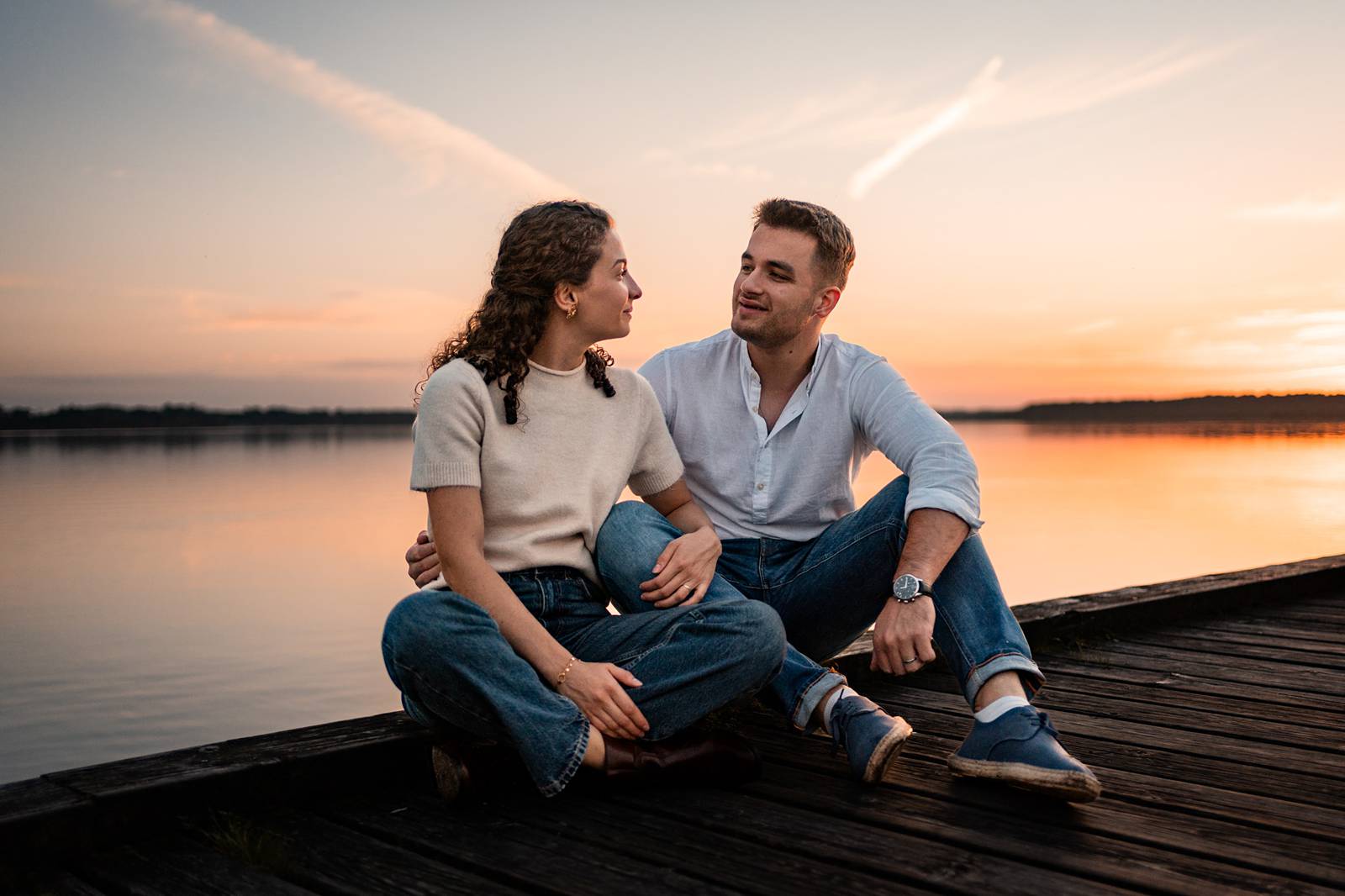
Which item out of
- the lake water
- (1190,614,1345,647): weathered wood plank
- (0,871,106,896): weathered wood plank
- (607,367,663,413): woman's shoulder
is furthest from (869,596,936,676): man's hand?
the lake water

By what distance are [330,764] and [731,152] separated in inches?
427

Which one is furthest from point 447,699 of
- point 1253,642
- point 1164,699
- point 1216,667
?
point 1253,642

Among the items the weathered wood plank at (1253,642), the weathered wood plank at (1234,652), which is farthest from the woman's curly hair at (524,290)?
the weathered wood plank at (1253,642)

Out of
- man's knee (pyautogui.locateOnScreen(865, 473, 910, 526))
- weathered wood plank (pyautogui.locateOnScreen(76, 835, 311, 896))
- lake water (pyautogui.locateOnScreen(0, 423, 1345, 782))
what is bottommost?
lake water (pyautogui.locateOnScreen(0, 423, 1345, 782))

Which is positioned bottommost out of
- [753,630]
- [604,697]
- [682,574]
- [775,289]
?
[604,697]

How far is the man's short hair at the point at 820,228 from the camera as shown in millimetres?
2930

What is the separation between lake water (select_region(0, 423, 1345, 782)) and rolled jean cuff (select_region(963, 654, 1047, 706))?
5.79 meters

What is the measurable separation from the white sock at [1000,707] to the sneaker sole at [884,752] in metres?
0.17

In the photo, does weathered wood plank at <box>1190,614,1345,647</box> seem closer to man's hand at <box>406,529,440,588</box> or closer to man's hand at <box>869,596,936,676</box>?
man's hand at <box>869,596,936,676</box>

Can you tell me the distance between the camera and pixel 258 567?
558 inches

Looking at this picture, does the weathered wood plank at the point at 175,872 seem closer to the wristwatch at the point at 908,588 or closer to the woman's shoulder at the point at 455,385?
the woman's shoulder at the point at 455,385

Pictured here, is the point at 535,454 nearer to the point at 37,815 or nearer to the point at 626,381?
the point at 626,381

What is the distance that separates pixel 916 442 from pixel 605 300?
0.84 meters

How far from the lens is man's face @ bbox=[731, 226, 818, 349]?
2.80 meters
